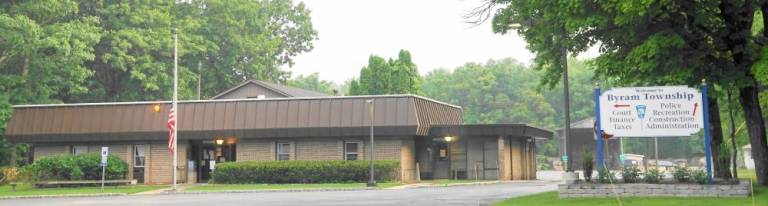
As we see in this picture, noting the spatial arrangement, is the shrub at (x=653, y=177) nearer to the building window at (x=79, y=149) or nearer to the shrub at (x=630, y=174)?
the shrub at (x=630, y=174)

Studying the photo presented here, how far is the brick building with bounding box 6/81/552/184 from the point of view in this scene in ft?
124

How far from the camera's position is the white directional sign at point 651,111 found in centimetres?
2012

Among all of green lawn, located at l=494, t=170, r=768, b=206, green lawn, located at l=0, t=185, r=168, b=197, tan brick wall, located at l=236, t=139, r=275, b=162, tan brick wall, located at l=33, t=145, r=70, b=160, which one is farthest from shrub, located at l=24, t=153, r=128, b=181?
green lawn, located at l=494, t=170, r=768, b=206

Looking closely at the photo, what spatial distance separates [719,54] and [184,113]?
26164mm

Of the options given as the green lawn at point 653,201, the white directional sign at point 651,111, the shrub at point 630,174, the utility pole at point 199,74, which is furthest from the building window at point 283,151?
the shrub at point 630,174

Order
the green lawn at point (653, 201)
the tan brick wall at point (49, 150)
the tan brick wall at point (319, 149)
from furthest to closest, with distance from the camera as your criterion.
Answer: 1. the tan brick wall at point (49, 150)
2. the tan brick wall at point (319, 149)
3. the green lawn at point (653, 201)

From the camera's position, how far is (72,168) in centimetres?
3762

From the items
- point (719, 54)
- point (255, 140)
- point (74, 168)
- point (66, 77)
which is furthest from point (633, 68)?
point (66, 77)

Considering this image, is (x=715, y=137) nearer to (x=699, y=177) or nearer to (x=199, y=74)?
(x=699, y=177)

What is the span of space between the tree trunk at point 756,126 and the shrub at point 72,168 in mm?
27484

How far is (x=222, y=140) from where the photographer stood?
39.7 m

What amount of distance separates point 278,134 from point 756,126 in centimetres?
2212

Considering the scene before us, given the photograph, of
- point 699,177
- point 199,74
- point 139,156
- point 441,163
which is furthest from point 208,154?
point 699,177

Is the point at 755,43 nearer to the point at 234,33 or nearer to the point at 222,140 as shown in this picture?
the point at 222,140
